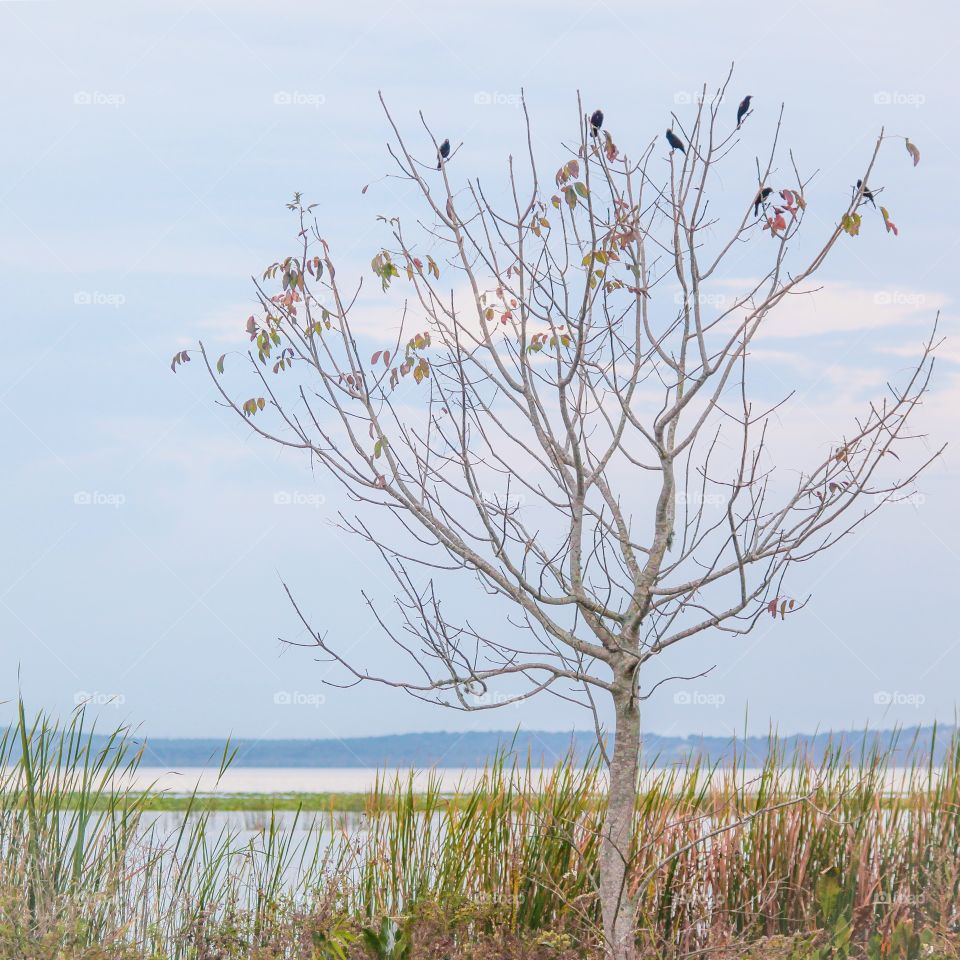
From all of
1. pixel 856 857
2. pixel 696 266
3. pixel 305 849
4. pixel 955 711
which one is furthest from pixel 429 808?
pixel 955 711

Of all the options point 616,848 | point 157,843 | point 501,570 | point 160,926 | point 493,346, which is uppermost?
A: point 493,346

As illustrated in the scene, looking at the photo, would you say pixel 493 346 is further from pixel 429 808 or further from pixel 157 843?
pixel 157 843

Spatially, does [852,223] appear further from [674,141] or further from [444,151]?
[444,151]

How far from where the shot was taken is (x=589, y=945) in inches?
199

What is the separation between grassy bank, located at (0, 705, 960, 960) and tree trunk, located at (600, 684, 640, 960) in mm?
615

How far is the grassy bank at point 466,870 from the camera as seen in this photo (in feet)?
17.4

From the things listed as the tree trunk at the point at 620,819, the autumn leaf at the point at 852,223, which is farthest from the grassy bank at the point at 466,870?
the autumn leaf at the point at 852,223

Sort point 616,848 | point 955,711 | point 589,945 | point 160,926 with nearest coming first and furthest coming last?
1. point 616,848
2. point 589,945
3. point 160,926
4. point 955,711

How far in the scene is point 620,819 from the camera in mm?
4297

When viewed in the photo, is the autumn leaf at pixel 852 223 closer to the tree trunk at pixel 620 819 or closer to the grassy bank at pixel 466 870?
the tree trunk at pixel 620 819

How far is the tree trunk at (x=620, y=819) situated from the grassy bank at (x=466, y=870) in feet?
2.02

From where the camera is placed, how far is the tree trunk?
4.30 m

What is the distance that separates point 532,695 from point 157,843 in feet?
8.85

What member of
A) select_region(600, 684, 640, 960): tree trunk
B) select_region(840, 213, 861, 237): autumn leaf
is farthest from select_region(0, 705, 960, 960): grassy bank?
select_region(840, 213, 861, 237): autumn leaf
